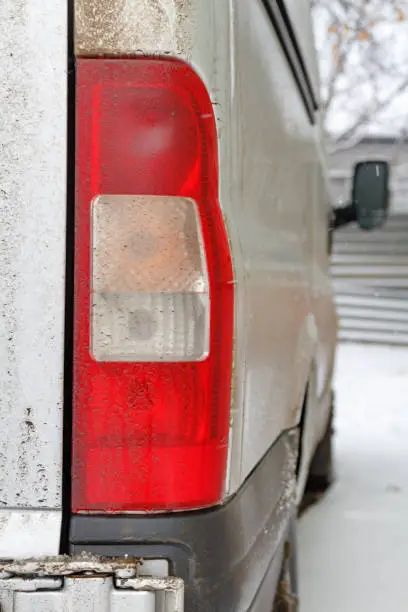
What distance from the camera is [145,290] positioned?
1.21 metres

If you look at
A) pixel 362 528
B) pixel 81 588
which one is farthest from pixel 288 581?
pixel 362 528

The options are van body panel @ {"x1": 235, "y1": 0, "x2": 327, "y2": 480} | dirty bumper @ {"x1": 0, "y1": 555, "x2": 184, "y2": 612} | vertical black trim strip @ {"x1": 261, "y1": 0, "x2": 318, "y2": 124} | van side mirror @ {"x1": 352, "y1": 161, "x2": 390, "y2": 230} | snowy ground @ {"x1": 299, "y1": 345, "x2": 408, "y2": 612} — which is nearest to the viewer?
dirty bumper @ {"x1": 0, "y1": 555, "x2": 184, "y2": 612}

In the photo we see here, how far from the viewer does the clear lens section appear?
1211 mm

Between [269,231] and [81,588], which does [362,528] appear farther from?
[81,588]

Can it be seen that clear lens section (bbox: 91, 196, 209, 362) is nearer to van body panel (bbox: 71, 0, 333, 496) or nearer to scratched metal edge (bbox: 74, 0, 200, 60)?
van body panel (bbox: 71, 0, 333, 496)

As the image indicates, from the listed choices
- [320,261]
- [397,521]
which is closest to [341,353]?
[397,521]

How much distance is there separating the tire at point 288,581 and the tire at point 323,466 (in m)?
2.28

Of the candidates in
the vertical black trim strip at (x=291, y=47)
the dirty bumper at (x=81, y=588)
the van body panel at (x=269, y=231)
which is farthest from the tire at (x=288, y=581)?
the vertical black trim strip at (x=291, y=47)

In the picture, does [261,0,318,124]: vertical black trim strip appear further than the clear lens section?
Yes

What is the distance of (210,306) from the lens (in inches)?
48.3

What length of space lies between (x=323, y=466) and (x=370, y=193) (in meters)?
1.64

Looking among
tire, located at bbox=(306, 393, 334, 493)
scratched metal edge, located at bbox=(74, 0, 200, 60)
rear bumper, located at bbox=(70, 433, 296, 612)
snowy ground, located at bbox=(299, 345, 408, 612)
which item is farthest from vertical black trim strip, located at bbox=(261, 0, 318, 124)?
tire, located at bbox=(306, 393, 334, 493)

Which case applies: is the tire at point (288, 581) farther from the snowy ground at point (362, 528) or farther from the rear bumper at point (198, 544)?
the snowy ground at point (362, 528)

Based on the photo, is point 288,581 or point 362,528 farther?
point 362,528
